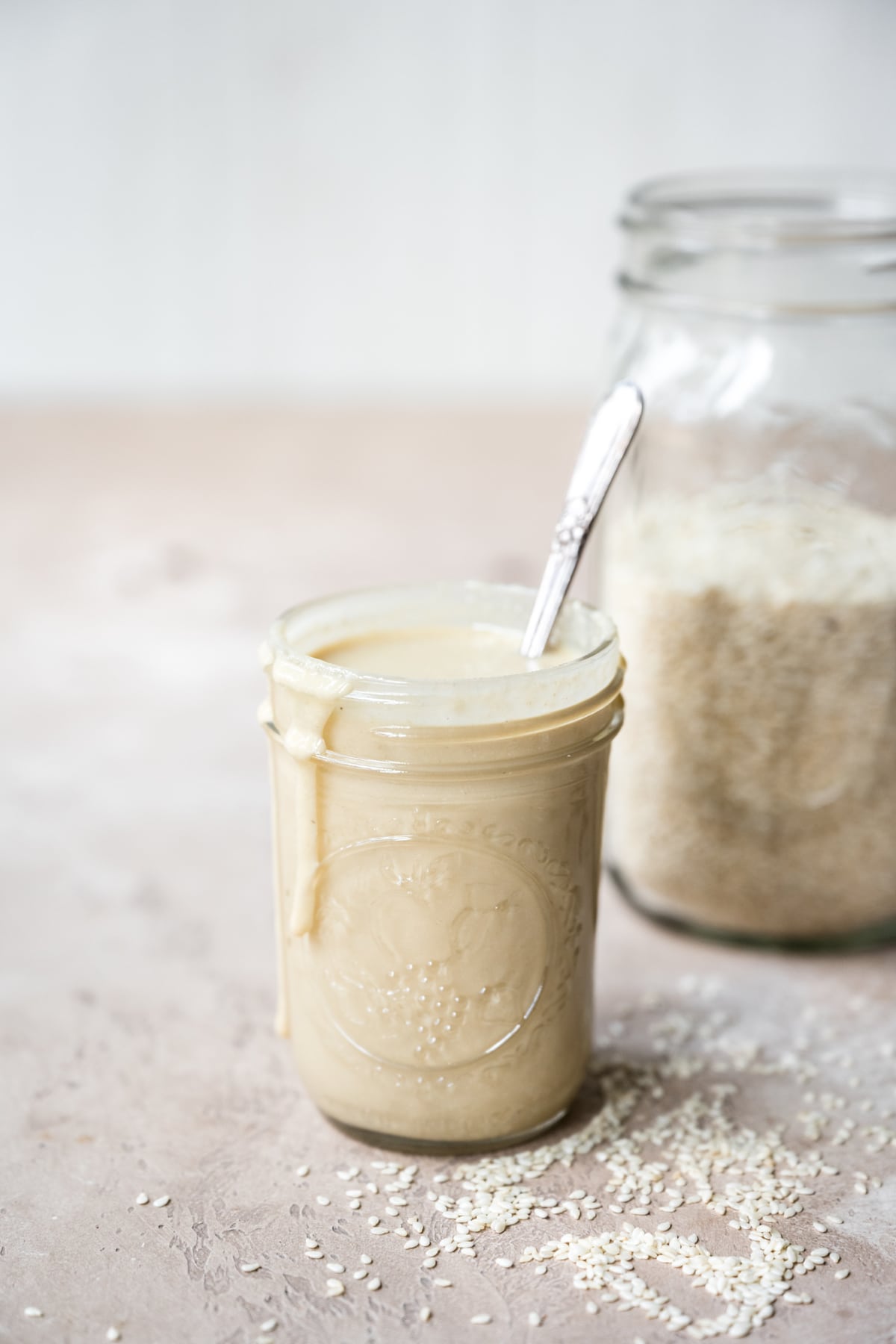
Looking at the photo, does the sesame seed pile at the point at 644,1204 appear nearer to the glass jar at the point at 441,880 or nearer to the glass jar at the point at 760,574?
the glass jar at the point at 441,880

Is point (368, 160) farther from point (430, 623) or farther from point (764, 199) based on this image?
point (430, 623)

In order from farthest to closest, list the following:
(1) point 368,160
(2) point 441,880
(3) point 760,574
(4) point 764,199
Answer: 1. (1) point 368,160
2. (4) point 764,199
3. (3) point 760,574
4. (2) point 441,880

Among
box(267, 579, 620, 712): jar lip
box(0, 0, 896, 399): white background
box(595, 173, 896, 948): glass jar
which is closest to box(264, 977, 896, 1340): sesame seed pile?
box(595, 173, 896, 948): glass jar

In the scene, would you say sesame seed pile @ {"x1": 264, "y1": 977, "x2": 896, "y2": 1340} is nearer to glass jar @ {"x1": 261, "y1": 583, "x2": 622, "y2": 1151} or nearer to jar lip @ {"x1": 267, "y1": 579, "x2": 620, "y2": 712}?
glass jar @ {"x1": 261, "y1": 583, "x2": 622, "y2": 1151}

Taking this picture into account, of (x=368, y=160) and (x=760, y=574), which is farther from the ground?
(x=368, y=160)

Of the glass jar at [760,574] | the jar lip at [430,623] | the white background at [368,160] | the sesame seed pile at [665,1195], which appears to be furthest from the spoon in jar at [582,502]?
the white background at [368,160]

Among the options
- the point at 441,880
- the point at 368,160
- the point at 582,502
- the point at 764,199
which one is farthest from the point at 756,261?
the point at 368,160
